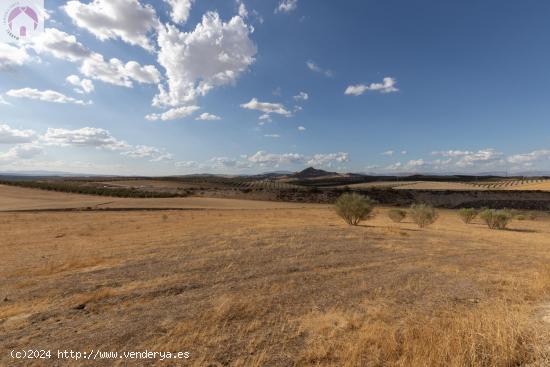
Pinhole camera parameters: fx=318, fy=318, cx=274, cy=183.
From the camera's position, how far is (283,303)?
7512mm

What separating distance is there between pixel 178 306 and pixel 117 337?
1.72m

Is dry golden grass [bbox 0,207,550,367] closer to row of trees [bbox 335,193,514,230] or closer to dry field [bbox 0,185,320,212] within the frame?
row of trees [bbox 335,193,514,230]

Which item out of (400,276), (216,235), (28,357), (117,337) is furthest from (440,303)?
(216,235)

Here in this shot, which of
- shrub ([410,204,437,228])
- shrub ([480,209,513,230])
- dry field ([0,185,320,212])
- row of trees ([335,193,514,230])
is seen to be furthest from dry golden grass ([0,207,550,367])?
dry field ([0,185,320,212])

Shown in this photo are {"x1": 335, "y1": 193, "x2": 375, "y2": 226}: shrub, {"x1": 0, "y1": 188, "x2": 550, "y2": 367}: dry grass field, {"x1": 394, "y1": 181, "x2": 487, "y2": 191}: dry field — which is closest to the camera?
Result: {"x1": 0, "y1": 188, "x2": 550, "y2": 367}: dry grass field

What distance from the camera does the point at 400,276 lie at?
32.4ft

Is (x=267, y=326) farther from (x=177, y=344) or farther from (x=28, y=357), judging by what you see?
(x=28, y=357)

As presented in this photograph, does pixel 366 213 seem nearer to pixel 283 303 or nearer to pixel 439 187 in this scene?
pixel 283 303

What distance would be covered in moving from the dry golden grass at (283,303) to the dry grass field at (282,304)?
0.03m

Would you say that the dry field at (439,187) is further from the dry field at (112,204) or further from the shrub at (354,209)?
the shrub at (354,209)

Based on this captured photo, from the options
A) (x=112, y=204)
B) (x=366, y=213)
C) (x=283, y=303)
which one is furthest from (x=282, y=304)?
(x=112, y=204)

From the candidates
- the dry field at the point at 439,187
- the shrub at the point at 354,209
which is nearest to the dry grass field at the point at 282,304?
the shrub at the point at 354,209

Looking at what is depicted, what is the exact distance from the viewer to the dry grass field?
5137mm

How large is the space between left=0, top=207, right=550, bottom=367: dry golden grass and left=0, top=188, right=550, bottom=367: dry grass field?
0.11 feet
